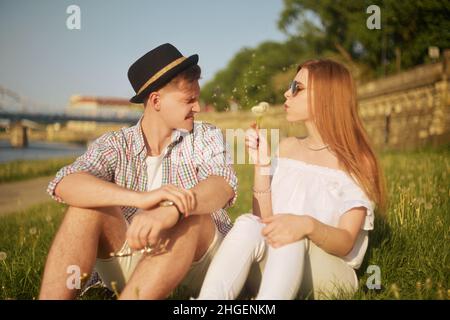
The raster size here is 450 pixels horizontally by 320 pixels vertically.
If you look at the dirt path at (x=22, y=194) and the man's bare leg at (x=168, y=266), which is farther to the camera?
the dirt path at (x=22, y=194)

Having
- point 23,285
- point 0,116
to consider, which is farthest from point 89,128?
point 23,285

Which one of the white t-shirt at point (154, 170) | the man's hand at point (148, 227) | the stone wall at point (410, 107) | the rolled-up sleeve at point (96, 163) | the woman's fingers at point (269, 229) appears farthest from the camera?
the stone wall at point (410, 107)

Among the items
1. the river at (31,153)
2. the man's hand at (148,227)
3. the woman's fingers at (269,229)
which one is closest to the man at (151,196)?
the man's hand at (148,227)

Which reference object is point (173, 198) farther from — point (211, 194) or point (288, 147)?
point (288, 147)

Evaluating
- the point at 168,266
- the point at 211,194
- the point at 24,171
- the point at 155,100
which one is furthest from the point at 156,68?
the point at 24,171

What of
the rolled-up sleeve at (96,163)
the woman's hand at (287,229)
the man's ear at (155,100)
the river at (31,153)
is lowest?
the river at (31,153)

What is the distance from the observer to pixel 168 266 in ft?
6.31

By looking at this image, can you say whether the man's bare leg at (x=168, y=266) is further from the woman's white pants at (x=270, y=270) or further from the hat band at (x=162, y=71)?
the hat band at (x=162, y=71)

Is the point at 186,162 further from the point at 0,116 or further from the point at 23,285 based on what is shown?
the point at 0,116

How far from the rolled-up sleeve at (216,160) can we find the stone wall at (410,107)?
979 centimetres

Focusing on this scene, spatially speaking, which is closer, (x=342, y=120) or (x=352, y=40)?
(x=342, y=120)

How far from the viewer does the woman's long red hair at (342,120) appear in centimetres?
233

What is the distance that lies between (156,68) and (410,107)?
14.1 m

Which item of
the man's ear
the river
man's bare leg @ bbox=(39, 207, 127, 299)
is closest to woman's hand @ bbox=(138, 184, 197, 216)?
man's bare leg @ bbox=(39, 207, 127, 299)
